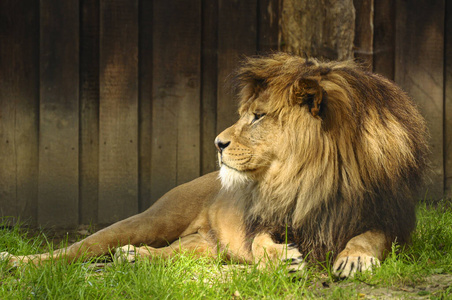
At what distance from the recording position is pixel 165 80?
484 centimetres

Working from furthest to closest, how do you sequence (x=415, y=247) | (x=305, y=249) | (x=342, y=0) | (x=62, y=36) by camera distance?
(x=62, y=36)
(x=342, y=0)
(x=415, y=247)
(x=305, y=249)

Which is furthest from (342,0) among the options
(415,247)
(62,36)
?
(62,36)

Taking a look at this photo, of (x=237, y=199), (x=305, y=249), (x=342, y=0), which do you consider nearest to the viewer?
(x=305, y=249)

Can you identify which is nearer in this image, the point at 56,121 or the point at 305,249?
the point at 305,249

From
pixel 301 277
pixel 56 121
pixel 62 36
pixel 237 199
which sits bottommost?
pixel 301 277

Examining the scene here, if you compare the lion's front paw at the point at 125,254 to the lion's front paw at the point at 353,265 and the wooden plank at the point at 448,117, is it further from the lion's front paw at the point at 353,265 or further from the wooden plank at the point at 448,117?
the wooden plank at the point at 448,117

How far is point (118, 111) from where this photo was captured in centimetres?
484

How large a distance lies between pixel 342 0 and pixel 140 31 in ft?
6.33

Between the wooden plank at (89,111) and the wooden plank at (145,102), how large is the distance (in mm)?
393

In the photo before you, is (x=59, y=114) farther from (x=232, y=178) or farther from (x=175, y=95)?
(x=232, y=178)

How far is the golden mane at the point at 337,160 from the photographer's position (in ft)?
9.72

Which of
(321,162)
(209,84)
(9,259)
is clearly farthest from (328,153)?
(209,84)

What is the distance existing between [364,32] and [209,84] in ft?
4.67

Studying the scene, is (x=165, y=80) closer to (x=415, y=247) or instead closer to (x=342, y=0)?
(x=342, y=0)
